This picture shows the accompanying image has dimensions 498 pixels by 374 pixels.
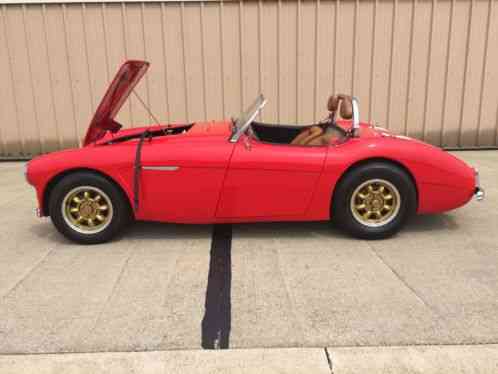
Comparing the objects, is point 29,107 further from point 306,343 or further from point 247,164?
point 306,343

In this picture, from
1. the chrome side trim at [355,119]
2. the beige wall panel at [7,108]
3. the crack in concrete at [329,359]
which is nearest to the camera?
the crack in concrete at [329,359]

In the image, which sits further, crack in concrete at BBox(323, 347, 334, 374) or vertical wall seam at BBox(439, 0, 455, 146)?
vertical wall seam at BBox(439, 0, 455, 146)

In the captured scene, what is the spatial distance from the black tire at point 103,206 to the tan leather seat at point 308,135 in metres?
1.65

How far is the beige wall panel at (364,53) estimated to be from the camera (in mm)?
6891

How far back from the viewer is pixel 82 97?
7.16 metres

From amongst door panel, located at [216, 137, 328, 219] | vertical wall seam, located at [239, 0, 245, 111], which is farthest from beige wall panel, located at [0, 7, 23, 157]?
door panel, located at [216, 137, 328, 219]

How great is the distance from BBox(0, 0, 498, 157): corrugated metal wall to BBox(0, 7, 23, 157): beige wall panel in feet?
0.05

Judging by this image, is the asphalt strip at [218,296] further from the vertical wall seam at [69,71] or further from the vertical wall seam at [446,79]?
the vertical wall seam at [446,79]

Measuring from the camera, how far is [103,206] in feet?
12.1

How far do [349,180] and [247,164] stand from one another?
0.82 m

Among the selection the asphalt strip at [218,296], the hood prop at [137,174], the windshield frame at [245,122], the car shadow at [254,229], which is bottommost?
the asphalt strip at [218,296]

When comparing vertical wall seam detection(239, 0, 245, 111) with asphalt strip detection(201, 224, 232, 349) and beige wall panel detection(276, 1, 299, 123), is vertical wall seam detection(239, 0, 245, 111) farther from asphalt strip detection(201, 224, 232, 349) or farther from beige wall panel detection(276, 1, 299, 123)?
asphalt strip detection(201, 224, 232, 349)

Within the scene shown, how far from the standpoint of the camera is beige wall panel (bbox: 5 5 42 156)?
22.5 feet

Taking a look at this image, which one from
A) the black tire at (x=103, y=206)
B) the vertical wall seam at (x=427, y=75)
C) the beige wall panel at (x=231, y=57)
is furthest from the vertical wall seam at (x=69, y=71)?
the vertical wall seam at (x=427, y=75)
